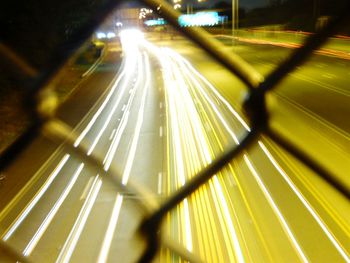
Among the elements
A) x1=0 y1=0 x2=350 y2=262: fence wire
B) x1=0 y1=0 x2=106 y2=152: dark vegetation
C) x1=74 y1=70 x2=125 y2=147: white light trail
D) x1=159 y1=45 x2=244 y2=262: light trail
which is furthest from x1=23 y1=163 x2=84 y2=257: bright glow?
x1=0 y1=0 x2=350 y2=262: fence wire

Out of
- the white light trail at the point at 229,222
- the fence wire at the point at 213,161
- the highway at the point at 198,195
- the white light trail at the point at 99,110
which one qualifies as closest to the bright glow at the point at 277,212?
the highway at the point at 198,195

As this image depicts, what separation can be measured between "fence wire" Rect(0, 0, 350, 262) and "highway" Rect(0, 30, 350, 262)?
0.19ft

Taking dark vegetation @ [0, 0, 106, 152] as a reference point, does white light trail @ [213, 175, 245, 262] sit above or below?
below

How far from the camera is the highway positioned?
984 cm

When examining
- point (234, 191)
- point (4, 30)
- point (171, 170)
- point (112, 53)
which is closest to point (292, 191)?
point (234, 191)

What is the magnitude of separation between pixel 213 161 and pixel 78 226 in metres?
10.9

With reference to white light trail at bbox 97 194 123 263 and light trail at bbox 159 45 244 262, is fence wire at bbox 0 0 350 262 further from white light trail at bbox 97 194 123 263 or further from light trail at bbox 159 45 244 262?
white light trail at bbox 97 194 123 263

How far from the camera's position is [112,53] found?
216ft

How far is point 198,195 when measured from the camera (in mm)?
4109

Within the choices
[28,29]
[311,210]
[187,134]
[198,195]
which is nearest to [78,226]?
[311,210]

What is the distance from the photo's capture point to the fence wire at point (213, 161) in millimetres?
965

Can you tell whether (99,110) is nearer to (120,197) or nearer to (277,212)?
(277,212)

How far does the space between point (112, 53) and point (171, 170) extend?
52.2 m

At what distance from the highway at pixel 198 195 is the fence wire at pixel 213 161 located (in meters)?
0.06
